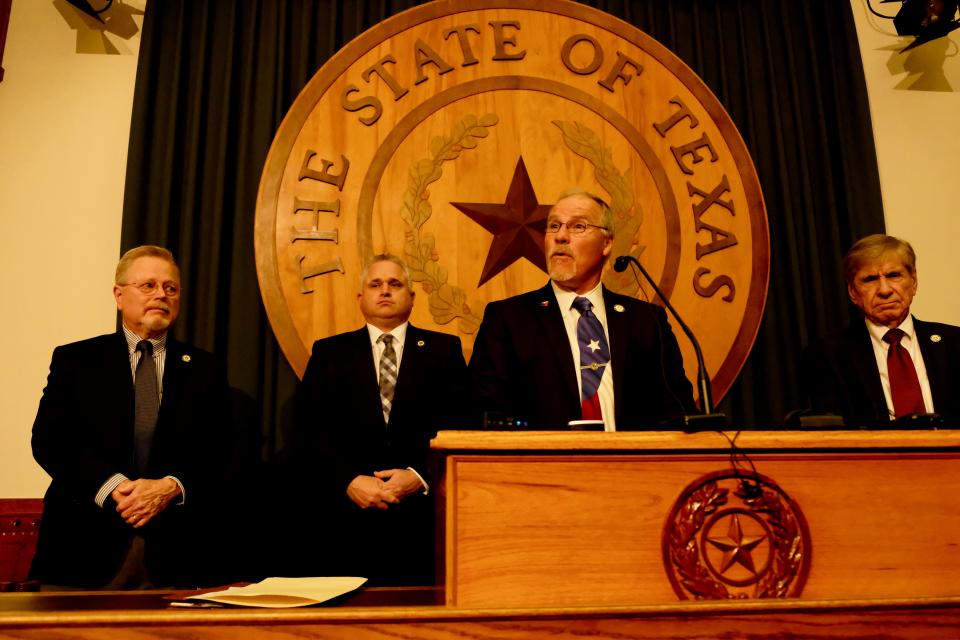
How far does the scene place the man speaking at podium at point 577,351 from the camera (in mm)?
2355

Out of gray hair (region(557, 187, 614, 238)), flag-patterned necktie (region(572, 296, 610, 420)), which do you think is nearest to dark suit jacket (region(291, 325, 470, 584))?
flag-patterned necktie (region(572, 296, 610, 420))

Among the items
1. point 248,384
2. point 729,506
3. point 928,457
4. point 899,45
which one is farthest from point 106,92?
point 899,45

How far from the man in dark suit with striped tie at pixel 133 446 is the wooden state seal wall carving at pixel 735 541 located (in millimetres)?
1724

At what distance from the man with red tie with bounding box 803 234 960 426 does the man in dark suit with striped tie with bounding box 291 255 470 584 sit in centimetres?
140

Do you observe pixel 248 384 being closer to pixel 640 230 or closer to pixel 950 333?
pixel 640 230

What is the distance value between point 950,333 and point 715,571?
2.03 metres

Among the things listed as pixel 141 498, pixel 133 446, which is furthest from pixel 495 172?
pixel 141 498

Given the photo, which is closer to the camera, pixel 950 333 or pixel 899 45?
pixel 950 333

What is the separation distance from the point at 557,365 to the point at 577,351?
11 cm

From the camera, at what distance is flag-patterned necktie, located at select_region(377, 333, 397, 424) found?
9.45ft

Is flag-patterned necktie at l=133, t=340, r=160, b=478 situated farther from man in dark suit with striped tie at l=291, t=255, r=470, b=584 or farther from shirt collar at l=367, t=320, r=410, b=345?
shirt collar at l=367, t=320, r=410, b=345

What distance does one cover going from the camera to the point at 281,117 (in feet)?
11.4

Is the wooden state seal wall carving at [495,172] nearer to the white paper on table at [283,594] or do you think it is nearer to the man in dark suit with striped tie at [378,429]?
the man in dark suit with striped tie at [378,429]

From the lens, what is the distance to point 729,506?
1.52 m
